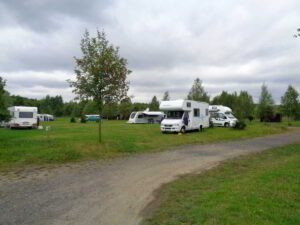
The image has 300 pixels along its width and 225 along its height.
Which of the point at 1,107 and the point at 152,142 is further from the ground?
the point at 1,107

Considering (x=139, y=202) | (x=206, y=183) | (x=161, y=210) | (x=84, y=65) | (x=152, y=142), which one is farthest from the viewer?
(x=152, y=142)

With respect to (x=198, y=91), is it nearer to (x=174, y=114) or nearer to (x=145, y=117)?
(x=145, y=117)

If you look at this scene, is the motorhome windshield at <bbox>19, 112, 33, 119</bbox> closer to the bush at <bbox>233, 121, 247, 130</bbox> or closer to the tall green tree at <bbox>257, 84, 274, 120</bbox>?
the bush at <bbox>233, 121, 247, 130</bbox>

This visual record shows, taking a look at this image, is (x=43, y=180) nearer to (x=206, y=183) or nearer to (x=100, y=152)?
(x=206, y=183)

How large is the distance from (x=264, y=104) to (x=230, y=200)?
181ft

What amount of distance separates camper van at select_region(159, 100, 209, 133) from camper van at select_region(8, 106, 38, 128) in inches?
568

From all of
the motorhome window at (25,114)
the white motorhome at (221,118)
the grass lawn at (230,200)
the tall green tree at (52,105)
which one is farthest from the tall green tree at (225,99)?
the tall green tree at (52,105)

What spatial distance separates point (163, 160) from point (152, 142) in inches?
230

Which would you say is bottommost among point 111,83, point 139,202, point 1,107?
point 139,202

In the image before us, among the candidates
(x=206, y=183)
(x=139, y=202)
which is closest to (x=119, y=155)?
(x=206, y=183)

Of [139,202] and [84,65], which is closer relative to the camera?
[139,202]

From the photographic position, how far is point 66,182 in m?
8.22

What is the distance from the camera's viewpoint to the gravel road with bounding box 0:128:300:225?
5430 mm

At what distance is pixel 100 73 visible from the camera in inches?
603
